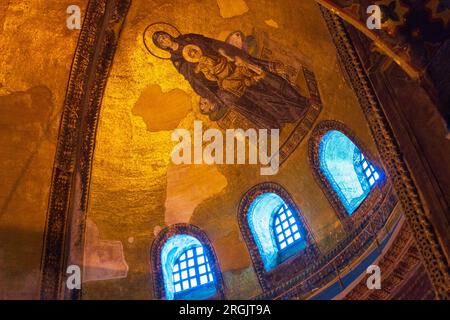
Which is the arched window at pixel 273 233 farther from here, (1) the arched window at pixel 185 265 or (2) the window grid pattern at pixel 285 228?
(1) the arched window at pixel 185 265

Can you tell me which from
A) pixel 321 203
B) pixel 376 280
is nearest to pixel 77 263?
pixel 321 203

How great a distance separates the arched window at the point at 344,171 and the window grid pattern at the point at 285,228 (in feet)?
2.75

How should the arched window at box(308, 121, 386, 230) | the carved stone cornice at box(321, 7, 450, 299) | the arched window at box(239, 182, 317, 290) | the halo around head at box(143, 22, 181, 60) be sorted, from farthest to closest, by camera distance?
the halo around head at box(143, 22, 181, 60) < the arched window at box(239, 182, 317, 290) < the arched window at box(308, 121, 386, 230) < the carved stone cornice at box(321, 7, 450, 299)

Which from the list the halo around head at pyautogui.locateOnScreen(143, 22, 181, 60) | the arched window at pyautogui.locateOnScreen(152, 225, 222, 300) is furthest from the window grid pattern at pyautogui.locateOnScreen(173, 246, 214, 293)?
the halo around head at pyautogui.locateOnScreen(143, 22, 181, 60)

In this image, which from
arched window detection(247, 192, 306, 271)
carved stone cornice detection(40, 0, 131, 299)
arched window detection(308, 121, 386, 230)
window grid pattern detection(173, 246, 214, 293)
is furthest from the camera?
window grid pattern detection(173, 246, 214, 293)

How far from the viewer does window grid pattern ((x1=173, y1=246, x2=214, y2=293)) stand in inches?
404

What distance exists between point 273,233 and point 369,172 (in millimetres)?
2078

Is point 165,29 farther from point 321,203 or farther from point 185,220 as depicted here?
point 321,203

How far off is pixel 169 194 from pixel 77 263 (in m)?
2.04

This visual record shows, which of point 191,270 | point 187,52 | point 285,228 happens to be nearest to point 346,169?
point 285,228

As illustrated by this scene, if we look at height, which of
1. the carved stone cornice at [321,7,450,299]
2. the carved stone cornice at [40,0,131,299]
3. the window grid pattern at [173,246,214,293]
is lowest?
the carved stone cornice at [321,7,450,299]

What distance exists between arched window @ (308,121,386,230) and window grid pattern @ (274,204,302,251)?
0.84 meters

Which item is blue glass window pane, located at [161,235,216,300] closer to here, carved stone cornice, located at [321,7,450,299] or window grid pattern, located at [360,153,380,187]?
window grid pattern, located at [360,153,380,187]

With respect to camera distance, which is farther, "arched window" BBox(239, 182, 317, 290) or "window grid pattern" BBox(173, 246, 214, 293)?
"window grid pattern" BBox(173, 246, 214, 293)
